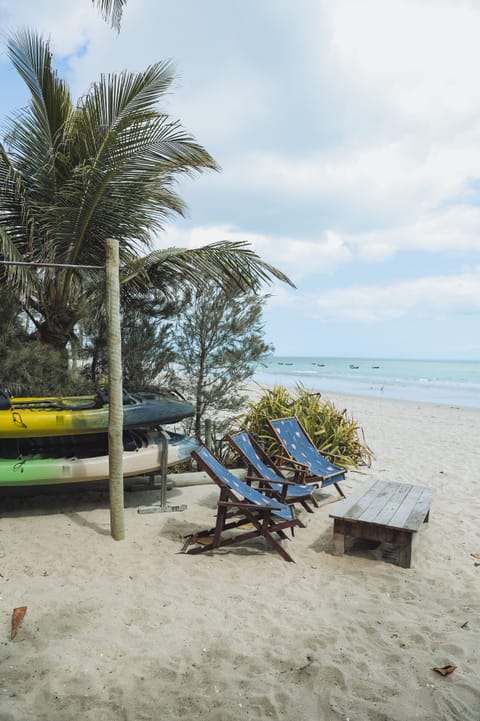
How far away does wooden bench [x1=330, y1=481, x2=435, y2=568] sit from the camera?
395 cm

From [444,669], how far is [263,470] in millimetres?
2657

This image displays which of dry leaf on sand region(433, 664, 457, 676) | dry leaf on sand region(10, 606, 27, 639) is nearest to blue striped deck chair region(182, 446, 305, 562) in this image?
dry leaf on sand region(10, 606, 27, 639)

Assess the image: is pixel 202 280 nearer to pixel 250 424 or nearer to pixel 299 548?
pixel 250 424

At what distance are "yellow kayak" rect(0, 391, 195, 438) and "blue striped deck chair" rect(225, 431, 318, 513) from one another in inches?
32.4

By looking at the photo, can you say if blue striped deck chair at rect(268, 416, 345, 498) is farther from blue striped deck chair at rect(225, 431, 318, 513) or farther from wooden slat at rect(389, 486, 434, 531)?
wooden slat at rect(389, 486, 434, 531)

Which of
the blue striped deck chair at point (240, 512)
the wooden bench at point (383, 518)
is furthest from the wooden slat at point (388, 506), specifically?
the blue striped deck chair at point (240, 512)

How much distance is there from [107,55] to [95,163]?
1626 millimetres

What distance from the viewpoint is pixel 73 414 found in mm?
4957

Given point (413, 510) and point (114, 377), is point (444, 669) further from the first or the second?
point (114, 377)

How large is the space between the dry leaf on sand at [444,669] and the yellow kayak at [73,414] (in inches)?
134

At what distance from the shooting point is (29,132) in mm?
6754

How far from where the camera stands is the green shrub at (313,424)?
7.28 metres

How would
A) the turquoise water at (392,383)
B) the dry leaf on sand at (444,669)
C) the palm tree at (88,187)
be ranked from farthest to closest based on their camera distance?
1. the turquoise water at (392,383)
2. the palm tree at (88,187)
3. the dry leaf on sand at (444,669)

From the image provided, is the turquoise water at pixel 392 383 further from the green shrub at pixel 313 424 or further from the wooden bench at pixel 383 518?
the wooden bench at pixel 383 518
